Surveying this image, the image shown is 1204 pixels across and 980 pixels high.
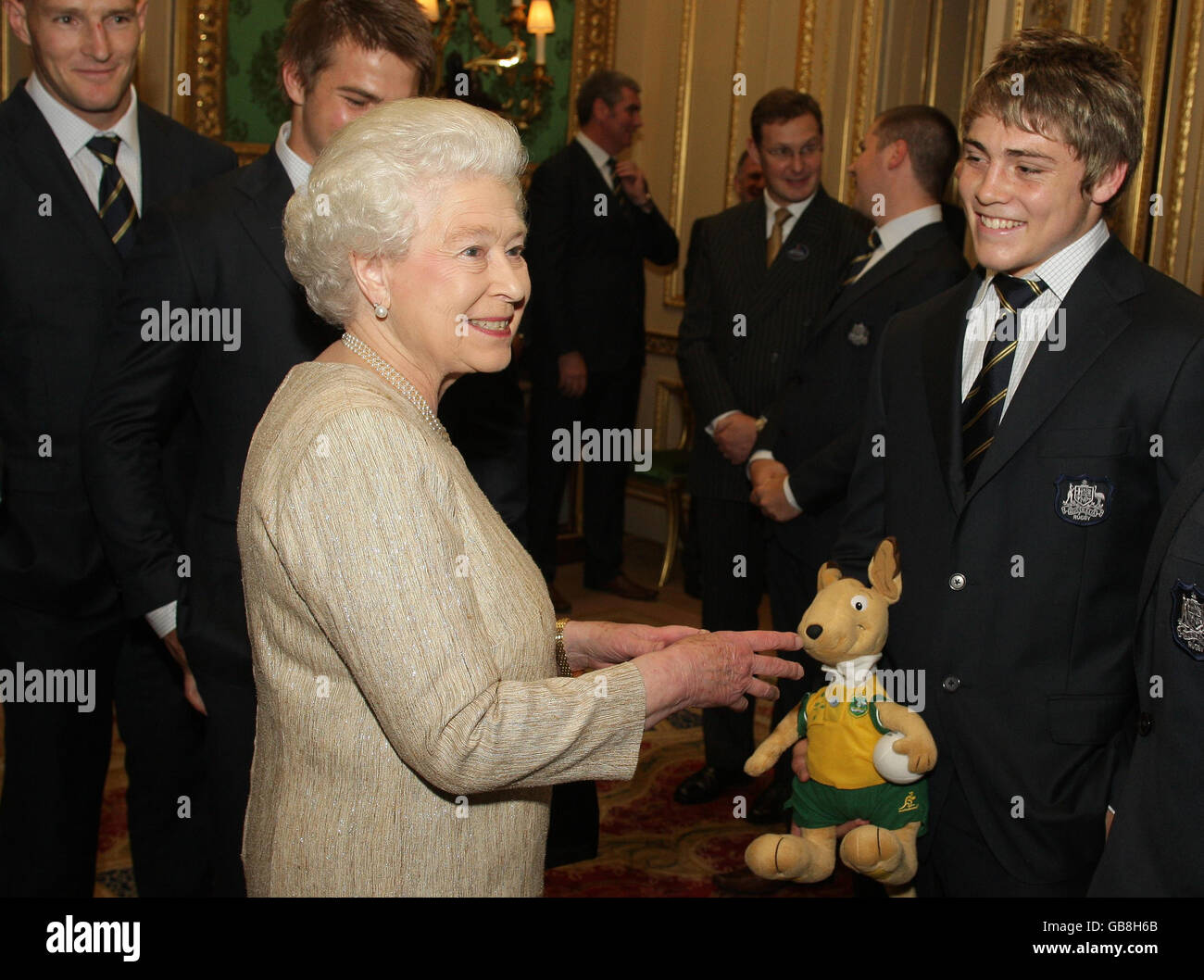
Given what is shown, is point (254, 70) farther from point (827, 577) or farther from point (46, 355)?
point (827, 577)

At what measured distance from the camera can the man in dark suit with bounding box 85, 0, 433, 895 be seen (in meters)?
2.14

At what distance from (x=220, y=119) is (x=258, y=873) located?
5.06 meters

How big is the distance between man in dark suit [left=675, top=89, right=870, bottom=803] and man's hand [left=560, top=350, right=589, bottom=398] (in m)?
1.67

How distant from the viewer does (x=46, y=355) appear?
8.07 ft

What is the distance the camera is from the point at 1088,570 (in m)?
1.84

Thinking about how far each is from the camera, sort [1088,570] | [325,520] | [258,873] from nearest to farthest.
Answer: [325,520]
[258,873]
[1088,570]

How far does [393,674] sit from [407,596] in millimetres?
88

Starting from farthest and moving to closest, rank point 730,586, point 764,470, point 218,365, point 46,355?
1. point 730,586
2. point 764,470
3. point 46,355
4. point 218,365

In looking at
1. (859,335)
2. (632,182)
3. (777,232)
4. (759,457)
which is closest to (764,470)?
(759,457)

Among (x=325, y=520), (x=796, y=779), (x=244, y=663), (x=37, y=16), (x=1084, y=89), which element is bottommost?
(x=796, y=779)

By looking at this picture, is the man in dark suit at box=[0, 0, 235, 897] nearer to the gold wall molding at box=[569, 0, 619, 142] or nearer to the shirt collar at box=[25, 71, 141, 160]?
the shirt collar at box=[25, 71, 141, 160]

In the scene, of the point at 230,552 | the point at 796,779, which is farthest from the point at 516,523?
the point at 796,779

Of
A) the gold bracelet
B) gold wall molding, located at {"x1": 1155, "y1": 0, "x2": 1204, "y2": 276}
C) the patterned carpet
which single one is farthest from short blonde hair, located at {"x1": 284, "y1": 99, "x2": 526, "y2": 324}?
gold wall molding, located at {"x1": 1155, "y1": 0, "x2": 1204, "y2": 276}

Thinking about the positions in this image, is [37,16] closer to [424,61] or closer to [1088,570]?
[424,61]
